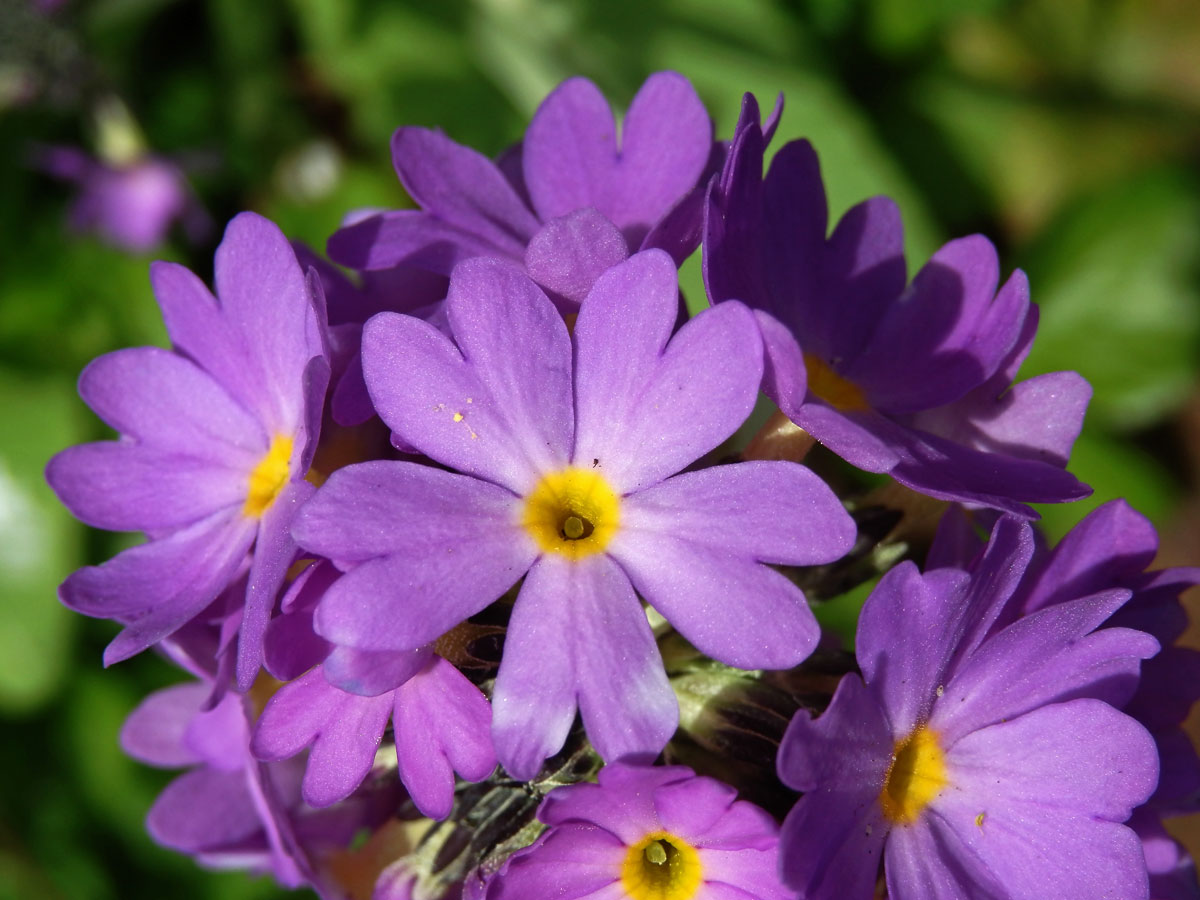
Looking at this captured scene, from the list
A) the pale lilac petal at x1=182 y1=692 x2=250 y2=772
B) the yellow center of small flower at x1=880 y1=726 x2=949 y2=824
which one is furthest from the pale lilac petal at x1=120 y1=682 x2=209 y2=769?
the yellow center of small flower at x1=880 y1=726 x2=949 y2=824

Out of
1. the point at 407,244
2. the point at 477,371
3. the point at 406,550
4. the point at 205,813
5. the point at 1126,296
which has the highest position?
the point at 407,244

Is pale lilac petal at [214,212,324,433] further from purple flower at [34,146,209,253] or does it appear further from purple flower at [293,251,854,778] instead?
purple flower at [34,146,209,253]

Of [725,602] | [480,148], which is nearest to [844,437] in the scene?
[725,602]

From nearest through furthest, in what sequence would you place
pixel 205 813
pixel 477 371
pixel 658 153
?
pixel 477 371 < pixel 658 153 < pixel 205 813

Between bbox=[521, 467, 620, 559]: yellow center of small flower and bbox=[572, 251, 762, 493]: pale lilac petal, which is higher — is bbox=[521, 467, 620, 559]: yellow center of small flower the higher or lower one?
the lower one

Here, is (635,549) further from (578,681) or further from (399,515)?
(399,515)

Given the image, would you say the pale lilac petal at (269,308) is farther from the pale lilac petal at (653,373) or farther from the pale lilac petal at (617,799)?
the pale lilac petal at (617,799)
